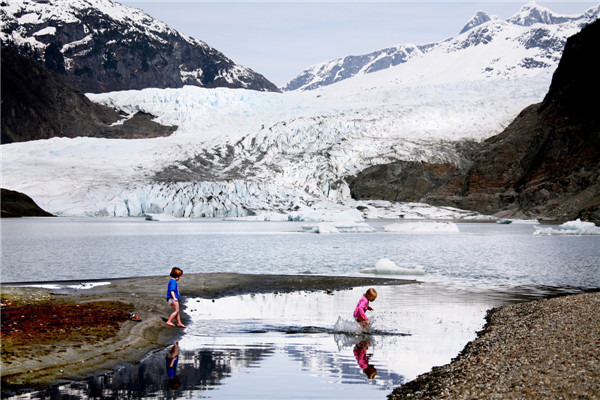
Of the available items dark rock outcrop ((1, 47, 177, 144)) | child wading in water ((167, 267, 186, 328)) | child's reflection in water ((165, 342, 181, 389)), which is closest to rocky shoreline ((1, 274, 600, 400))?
child wading in water ((167, 267, 186, 328))

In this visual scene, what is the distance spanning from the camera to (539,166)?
256 ft

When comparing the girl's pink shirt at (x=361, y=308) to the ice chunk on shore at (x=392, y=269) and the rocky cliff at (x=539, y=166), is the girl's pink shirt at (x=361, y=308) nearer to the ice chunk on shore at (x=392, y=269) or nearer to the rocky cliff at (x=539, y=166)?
the ice chunk on shore at (x=392, y=269)

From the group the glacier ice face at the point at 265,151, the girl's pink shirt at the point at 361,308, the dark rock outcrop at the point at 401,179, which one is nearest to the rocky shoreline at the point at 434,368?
the girl's pink shirt at the point at 361,308

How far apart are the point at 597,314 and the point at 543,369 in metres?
4.01

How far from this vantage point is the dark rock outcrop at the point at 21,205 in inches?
2830

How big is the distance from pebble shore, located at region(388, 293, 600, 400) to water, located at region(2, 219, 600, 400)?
454mm

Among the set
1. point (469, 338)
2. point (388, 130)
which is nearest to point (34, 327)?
point (469, 338)

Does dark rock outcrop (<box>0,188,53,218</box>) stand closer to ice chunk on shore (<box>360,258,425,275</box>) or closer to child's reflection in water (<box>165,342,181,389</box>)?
ice chunk on shore (<box>360,258,425,275</box>)

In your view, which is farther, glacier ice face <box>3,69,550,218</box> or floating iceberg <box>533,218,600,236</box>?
glacier ice face <box>3,69,550,218</box>

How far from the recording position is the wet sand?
842 centimetres

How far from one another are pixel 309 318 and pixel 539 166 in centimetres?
7171

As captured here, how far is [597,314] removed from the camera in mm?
11039

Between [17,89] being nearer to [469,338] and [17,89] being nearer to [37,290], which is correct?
[37,290]

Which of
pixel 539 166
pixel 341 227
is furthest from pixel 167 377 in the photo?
pixel 539 166
